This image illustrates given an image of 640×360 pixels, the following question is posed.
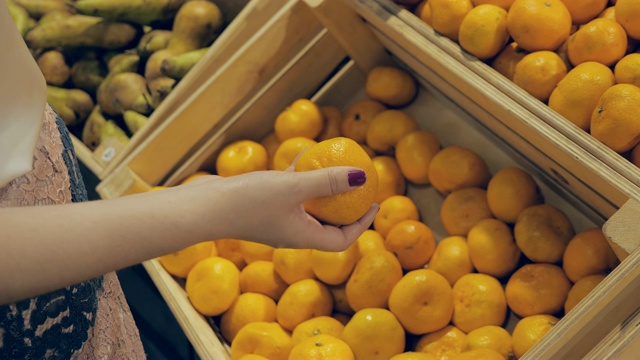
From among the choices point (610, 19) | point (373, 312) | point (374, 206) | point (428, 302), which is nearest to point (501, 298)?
point (428, 302)

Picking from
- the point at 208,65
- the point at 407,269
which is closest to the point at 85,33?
the point at 208,65

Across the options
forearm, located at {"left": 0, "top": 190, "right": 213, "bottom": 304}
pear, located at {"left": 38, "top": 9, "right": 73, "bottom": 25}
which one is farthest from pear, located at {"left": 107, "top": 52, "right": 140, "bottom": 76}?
forearm, located at {"left": 0, "top": 190, "right": 213, "bottom": 304}

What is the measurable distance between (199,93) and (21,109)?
845 mm

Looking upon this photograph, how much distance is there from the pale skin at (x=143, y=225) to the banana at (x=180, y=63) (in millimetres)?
1262

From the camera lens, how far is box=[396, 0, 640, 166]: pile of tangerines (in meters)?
1.06

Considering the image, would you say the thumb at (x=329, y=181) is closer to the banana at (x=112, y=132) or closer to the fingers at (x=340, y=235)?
the fingers at (x=340, y=235)

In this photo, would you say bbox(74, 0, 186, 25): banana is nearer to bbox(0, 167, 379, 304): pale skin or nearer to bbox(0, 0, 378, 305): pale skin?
bbox(0, 0, 378, 305): pale skin

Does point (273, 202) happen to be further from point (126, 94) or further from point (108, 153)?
point (126, 94)

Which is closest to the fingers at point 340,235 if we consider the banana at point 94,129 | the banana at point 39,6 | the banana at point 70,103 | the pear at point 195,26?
the pear at point 195,26

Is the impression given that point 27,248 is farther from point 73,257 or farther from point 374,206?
point 374,206

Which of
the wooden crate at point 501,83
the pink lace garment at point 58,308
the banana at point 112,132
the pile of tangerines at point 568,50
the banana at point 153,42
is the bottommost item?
the banana at point 112,132

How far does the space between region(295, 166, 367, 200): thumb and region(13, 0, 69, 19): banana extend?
1.92 m

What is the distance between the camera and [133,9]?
2.22 metres

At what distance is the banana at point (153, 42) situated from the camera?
219 centimetres
